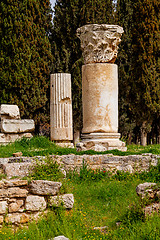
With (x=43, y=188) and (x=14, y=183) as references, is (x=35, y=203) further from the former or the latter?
(x=14, y=183)

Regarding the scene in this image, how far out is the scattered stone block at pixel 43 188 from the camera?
6.23 m

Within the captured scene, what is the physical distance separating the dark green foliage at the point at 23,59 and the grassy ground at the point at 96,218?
40.5ft

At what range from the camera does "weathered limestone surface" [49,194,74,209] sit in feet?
20.5

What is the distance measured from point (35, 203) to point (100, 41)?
24.4 feet

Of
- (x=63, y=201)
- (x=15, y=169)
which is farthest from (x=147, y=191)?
(x=15, y=169)

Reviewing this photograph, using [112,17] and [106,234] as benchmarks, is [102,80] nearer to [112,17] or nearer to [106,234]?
[106,234]

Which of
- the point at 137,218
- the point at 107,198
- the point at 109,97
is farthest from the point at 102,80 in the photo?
the point at 137,218

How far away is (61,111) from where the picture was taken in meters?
16.2

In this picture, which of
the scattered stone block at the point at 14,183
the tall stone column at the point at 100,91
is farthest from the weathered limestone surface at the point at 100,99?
the scattered stone block at the point at 14,183

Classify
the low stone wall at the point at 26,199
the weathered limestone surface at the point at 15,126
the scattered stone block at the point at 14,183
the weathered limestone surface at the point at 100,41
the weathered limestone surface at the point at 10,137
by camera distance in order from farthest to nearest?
1. the weathered limestone surface at the point at 15,126
2. the weathered limestone surface at the point at 10,137
3. the weathered limestone surface at the point at 100,41
4. the scattered stone block at the point at 14,183
5. the low stone wall at the point at 26,199

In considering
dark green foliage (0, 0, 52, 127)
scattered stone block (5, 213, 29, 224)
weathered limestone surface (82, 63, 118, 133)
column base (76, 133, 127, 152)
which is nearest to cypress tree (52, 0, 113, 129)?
dark green foliage (0, 0, 52, 127)

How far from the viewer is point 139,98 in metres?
22.8

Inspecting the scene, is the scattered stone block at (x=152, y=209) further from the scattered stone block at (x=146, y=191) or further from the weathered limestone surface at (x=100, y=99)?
the weathered limestone surface at (x=100, y=99)

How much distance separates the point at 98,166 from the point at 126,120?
44.9ft
